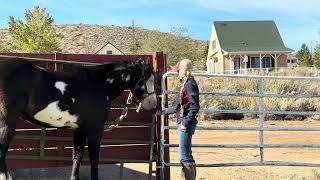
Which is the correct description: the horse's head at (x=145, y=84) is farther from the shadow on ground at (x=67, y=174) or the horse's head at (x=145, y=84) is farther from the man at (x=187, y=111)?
the shadow on ground at (x=67, y=174)

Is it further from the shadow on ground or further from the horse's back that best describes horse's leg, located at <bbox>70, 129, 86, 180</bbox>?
the shadow on ground

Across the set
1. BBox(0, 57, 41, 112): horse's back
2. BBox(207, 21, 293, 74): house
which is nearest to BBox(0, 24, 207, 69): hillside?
BBox(207, 21, 293, 74): house

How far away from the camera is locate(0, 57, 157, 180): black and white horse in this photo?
5918 mm

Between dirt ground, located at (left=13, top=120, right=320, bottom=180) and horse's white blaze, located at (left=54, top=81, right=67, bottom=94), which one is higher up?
horse's white blaze, located at (left=54, top=81, right=67, bottom=94)

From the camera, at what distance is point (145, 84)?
7.06 metres

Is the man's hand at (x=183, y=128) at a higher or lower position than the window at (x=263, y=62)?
lower

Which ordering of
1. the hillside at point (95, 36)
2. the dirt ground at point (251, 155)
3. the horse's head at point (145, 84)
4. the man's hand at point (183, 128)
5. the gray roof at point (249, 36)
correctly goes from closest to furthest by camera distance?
1. the man's hand at point (183, 128)
2. the horse's head at point (145, 84)
3. the dirt ground at point (251, 155)
4. the gray roof at point (249, 36)
5. the hillside at point (95, 36)

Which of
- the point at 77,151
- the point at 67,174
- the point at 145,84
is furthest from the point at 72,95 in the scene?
the point at 67,174

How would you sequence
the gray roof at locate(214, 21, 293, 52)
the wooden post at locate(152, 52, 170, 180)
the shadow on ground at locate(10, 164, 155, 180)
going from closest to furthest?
the wooden post at locate(152, 52, 170, 180) < the shadow on ground at locate(10, 164, 155, 180) < the gray roof at locate(214, 21, 293, 52)

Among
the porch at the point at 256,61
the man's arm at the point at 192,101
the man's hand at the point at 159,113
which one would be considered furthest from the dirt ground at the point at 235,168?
the porch at the point at 256,61

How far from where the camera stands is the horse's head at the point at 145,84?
705 centimetres

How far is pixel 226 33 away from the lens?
6288 centimetres

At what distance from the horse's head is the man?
0.37 metres

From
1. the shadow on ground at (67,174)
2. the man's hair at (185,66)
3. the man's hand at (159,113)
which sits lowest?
the shadow on ground at (67,174)
